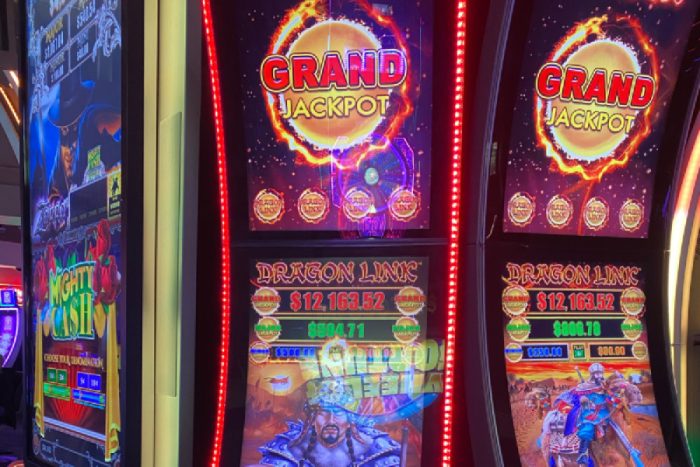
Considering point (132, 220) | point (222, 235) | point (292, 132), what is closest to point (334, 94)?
point (292, 132)

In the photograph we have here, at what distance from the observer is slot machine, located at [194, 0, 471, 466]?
2.09 m

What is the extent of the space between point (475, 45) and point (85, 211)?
1223 millimetres

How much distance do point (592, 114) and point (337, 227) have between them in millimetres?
751

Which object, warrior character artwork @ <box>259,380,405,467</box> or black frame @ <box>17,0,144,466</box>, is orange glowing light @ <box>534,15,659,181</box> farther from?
black frame @ <box>17,0,144,466</box>

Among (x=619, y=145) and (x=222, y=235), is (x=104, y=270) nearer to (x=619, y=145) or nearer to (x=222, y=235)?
(x=222, y=235)

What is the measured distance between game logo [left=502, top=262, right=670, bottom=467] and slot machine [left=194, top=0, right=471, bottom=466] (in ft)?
0.59

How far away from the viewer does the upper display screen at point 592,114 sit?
2.12 metres

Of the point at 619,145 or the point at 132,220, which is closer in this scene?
the point at 132,220

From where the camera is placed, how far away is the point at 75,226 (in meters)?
2.52

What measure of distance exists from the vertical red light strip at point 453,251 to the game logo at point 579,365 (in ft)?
0.46

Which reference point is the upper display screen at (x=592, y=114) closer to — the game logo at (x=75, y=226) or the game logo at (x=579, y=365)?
the game logo at (x=579, y=365)

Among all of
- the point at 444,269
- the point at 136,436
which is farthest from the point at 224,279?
the point at 444,269

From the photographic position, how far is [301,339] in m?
2.16

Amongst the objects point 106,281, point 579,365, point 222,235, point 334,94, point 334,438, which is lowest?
point 334,438
